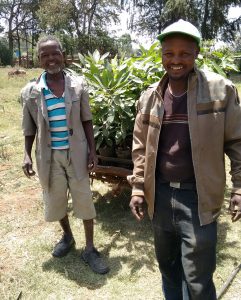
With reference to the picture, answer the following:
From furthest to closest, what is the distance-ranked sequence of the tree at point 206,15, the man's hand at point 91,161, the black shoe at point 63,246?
the tree at point 206,15
the black shoe at point 63,246
the man's hand at point 91,161

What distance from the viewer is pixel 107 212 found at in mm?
4078

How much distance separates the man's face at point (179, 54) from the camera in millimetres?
1857

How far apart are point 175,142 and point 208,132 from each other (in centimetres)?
18

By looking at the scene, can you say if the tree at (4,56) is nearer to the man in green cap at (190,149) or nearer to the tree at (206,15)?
the tree at (206,15)

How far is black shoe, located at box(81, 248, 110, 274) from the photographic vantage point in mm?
3084

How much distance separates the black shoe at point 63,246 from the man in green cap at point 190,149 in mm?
1482

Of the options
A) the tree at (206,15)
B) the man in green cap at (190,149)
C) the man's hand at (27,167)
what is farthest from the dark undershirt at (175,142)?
the tree at (206,15)

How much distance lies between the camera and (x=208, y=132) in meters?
1.88

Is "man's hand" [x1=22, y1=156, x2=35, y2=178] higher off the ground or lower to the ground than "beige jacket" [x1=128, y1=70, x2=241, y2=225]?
lower

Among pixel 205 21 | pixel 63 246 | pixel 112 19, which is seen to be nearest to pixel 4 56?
pixel 112 19

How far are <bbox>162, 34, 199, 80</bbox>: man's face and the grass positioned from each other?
1.75 meters

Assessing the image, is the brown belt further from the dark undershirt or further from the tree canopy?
the tree canopy

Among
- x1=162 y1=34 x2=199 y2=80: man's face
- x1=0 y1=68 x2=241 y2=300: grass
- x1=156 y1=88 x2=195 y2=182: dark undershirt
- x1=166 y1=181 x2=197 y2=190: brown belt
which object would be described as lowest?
x1=0 y1=68 x2=241 y2=300: grass

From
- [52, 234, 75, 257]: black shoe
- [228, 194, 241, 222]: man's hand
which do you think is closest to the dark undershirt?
[228, 194, 241, 222]: man's hand
